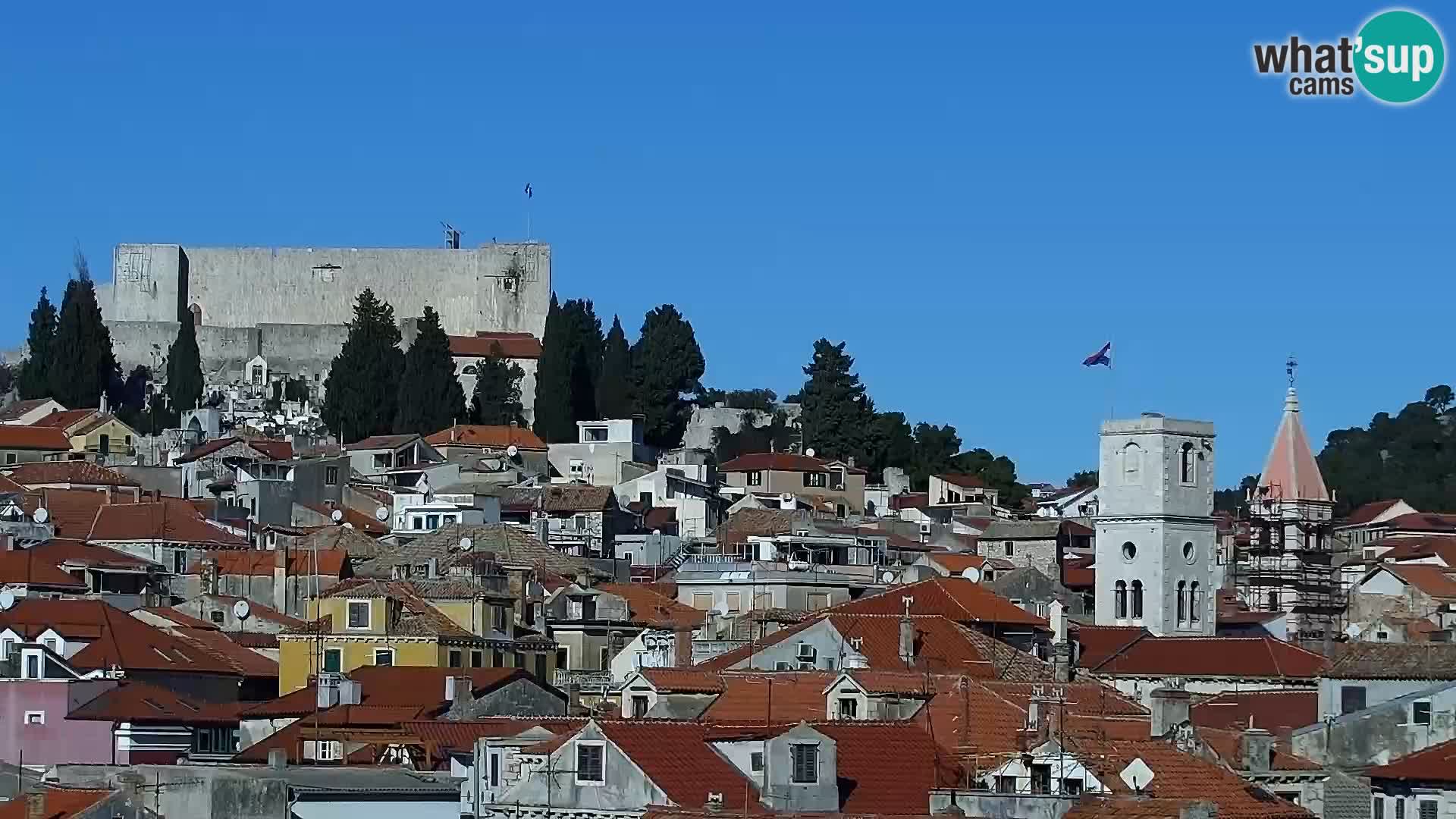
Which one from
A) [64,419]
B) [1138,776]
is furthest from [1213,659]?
[64,419]

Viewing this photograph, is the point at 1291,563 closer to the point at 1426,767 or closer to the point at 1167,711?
the point at 1167,711

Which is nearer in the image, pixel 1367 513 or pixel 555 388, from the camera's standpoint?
pixel 1367 513

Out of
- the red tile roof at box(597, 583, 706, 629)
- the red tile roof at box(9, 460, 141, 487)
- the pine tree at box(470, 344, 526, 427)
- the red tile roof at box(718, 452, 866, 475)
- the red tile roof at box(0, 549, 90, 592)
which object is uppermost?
the pine tree at box(470, 344, 526, 427)

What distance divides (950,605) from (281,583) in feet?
65.7

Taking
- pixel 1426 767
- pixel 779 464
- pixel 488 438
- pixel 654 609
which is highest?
pixel 488 438

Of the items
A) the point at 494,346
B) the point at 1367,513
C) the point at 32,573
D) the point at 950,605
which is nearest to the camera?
the point at 950,605

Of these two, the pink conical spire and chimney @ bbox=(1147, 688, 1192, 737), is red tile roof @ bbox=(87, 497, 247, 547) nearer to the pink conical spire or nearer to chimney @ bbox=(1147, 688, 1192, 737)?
the pink conical spire

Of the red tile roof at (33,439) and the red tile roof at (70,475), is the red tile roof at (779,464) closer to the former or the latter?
the red tile roof at (33,439)

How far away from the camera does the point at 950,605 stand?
54188mm

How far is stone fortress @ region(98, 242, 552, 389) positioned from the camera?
138250mm

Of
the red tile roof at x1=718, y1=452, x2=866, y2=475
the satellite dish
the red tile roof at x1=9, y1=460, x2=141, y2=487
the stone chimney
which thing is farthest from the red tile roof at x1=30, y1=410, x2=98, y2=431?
the satellite dish

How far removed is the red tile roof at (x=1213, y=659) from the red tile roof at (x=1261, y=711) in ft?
20.0

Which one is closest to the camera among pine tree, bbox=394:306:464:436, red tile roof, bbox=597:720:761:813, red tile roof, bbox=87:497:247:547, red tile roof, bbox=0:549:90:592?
red tile roof, bbox=597:720:761:813

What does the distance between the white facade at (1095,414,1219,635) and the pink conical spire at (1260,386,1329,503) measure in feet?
15.7
